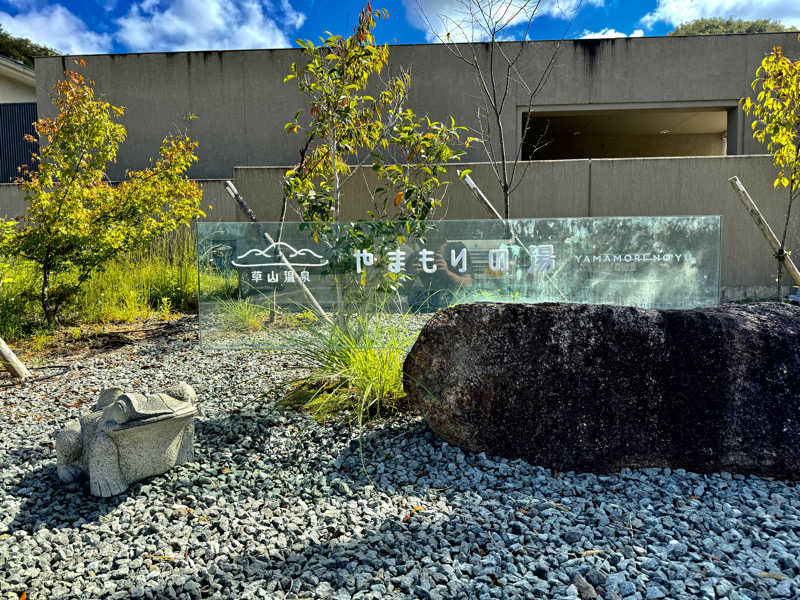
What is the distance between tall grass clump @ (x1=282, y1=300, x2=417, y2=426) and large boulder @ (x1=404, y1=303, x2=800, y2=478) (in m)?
0.49

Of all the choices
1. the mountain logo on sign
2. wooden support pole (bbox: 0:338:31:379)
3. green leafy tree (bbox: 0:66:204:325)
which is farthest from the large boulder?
green leafy tree (bbox: 0:66:204:325)

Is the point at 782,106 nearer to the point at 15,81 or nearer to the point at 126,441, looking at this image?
the point at 126,441

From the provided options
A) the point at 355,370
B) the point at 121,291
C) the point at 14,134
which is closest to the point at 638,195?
the point at 355,370

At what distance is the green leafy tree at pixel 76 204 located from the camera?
495 cm

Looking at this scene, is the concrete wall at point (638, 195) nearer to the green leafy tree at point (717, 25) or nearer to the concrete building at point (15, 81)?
the concrete building at point (15, 81)

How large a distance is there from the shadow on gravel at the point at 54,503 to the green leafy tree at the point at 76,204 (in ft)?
11.1

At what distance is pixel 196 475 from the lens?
2.30 m

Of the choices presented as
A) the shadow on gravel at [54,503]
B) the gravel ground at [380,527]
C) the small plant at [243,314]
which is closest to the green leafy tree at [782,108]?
the gravel ground at [380,527]

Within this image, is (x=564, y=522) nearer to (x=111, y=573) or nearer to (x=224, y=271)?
(x=111, y=573)

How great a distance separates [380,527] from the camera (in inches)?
74.5

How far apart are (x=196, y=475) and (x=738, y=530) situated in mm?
2112

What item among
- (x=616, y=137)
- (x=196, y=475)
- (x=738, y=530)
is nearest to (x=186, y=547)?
(x=196, y=475)

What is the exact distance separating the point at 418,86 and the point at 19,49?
21.1m

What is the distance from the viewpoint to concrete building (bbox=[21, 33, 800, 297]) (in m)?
7.73
